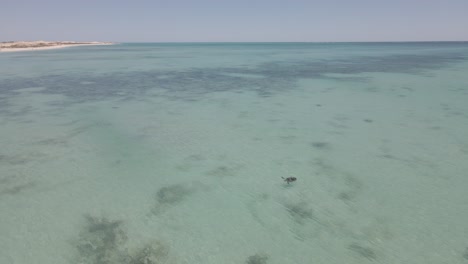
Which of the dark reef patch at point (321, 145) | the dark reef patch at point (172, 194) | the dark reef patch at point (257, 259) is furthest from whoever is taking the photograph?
the dark reef patch at point (321, 145)

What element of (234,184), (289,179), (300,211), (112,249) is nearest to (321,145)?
(289,179)

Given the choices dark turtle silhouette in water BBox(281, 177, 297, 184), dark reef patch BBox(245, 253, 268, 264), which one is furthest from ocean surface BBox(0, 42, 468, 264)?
dark turtle silhouette in water BBox(281, 177, 297, 184)

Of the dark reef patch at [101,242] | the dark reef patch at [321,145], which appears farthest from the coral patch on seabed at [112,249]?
the dark reef patch at [321,145]

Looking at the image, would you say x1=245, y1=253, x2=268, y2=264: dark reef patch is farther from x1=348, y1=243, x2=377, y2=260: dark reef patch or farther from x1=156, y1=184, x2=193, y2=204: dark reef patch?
x1=156, y1=184, x2=193, y2=204: dark reef patch

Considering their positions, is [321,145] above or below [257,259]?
above

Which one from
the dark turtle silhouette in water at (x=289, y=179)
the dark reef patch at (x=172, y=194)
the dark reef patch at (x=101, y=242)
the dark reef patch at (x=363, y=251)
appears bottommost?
the dark reef patch at (x=101, y=242)

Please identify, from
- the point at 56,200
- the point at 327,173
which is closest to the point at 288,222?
the point at 327,173

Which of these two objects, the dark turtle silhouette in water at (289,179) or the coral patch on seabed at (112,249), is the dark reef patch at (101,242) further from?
the dark turtle silhouette in water at (289,179)

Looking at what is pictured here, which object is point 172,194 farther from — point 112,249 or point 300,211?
point 300,211
